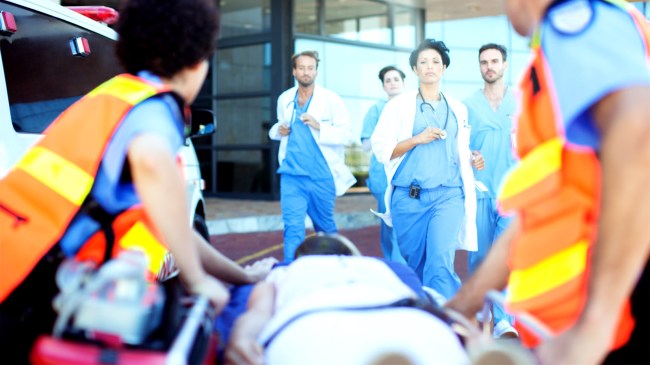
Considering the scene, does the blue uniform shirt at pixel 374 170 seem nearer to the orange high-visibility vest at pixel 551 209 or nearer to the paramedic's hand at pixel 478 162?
the paramedic's hand at pixel 478 162

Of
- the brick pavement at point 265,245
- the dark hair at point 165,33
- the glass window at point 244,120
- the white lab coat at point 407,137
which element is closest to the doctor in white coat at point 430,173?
the white lab coat at point 407,137

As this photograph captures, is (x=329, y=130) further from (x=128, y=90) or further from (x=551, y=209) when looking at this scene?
(x=551, y=209)

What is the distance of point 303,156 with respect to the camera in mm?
6465

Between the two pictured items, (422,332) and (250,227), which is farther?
(250,227)

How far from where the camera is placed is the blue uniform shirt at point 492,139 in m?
5.34

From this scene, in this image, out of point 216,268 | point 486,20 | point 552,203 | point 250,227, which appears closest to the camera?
point 552,203

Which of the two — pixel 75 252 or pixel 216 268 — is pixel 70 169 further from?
pixel 216 268

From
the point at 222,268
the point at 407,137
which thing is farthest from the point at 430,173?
the point at 222,268

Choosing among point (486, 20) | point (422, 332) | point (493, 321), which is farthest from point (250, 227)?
point (486, 20)

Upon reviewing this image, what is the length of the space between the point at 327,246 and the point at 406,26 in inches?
569

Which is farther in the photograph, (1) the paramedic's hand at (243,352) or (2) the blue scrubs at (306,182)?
(2) the blue scrubs at (306,182)

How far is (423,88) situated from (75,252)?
3.82 metres

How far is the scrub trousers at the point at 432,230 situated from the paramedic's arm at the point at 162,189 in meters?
3.26

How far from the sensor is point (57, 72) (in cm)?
387
